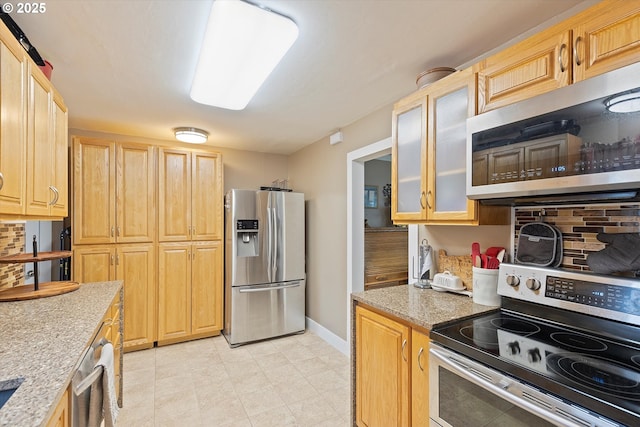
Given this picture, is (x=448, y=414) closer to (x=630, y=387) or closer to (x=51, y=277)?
(x=630, y=387)

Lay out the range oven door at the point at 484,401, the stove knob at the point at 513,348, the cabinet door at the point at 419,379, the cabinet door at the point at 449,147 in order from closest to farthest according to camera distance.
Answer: the range oven door at the point at 484,401 → the stove knob at the point at 513,348 → the cabinet door at the point at 419,379 → the cabinet door at the point at 449,147

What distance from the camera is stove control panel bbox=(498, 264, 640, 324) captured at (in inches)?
46.2

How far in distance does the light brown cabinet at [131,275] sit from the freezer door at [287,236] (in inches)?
52.8

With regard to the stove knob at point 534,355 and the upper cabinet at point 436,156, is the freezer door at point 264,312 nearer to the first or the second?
the upper cabinet at point 436,156

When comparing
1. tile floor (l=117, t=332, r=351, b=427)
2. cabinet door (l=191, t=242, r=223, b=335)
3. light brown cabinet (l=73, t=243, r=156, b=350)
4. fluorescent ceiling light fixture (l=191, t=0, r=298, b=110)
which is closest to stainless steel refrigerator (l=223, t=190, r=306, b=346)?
cabinet door (l=191, t=242, r=223, b=335)

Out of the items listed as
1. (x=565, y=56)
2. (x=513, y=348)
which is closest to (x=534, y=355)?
(x=513, y=348)

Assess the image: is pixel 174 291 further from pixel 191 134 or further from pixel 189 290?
pixel 191 134

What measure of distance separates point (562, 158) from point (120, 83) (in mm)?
2754

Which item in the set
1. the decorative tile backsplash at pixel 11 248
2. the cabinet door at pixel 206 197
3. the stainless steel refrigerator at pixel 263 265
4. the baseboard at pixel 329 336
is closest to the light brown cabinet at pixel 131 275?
the cabinet door at pixel 206 197

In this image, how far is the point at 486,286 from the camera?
1.67 metres

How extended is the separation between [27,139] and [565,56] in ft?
7.90

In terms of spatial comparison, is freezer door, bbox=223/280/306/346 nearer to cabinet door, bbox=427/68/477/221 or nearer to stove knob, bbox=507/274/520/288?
cabinet door, bbox=427/68/477/221

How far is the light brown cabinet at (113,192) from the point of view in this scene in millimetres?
2963

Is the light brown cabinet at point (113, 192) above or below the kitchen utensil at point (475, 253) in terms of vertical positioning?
above
